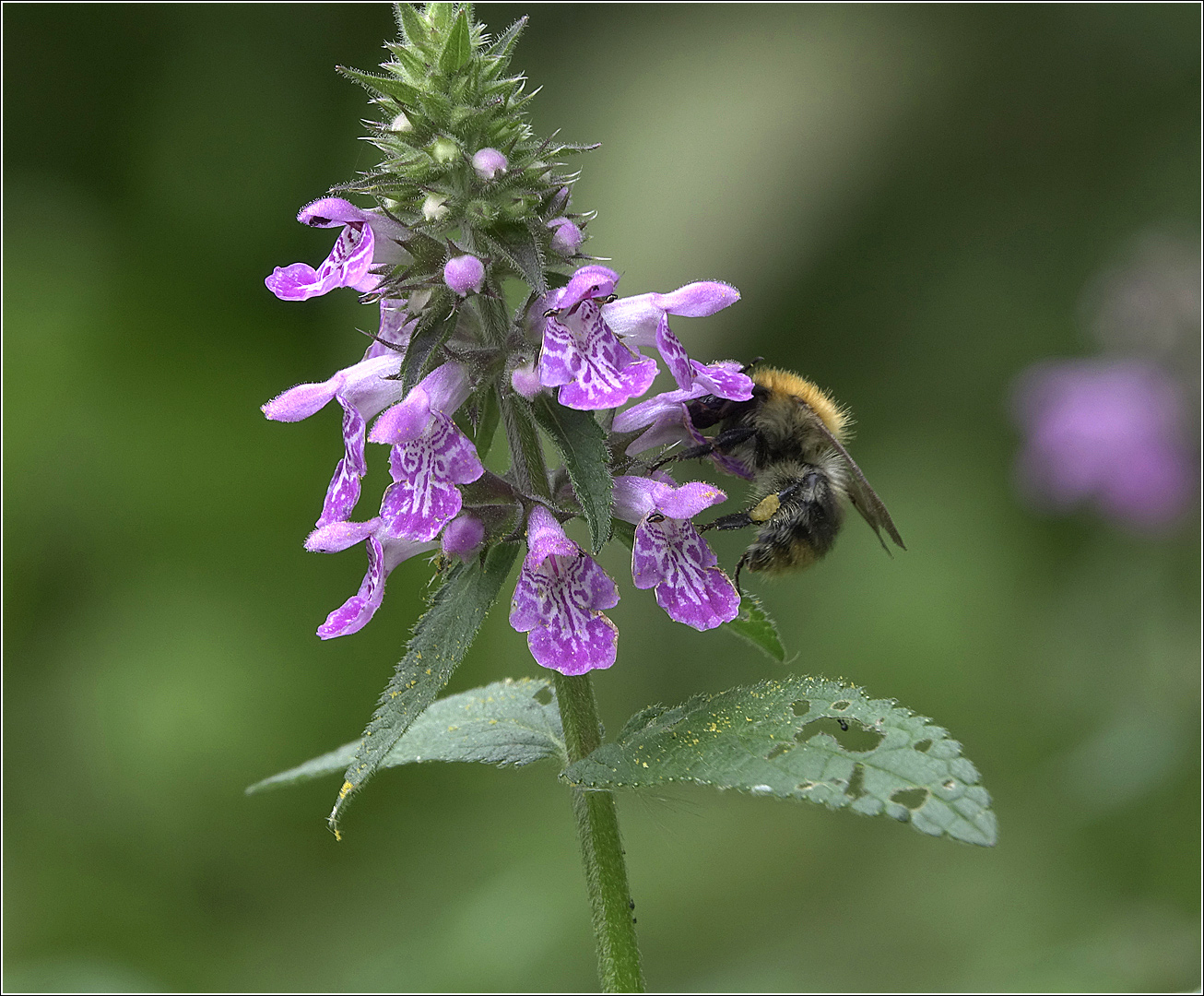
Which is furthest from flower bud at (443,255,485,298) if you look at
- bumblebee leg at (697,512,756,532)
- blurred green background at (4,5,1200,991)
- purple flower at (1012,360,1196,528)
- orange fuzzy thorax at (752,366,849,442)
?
purple flower at (1012,360,1196,528)

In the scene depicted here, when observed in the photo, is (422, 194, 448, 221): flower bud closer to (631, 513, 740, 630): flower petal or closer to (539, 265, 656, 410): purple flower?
(539, 265, 656, 410): purple flower

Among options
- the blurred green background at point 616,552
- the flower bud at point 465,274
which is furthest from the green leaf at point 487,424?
the blurred green background at point 616,552

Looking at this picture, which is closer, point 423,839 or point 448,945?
point 448,945

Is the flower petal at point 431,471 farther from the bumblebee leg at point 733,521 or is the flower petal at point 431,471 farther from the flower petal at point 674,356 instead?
the bumblebee leg at point 733,521

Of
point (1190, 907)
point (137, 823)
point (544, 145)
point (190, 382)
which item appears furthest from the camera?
point (190, 382)

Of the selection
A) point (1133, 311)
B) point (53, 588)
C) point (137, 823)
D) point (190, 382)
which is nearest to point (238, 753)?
point (137, 823)

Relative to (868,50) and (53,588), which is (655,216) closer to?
(868,50)
